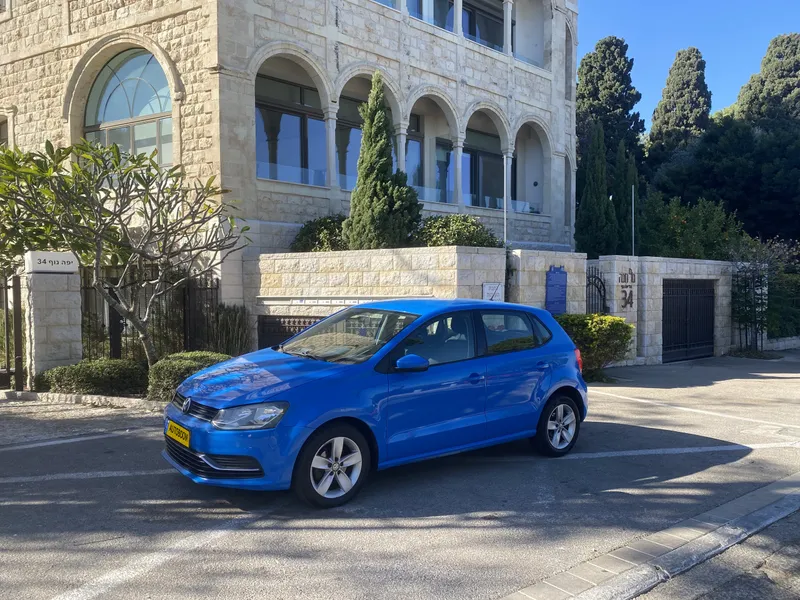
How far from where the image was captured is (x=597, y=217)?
21.4 m

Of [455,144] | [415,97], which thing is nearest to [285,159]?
[415,97]

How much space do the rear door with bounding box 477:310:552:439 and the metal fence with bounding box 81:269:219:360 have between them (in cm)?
847

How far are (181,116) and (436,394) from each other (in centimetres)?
1174

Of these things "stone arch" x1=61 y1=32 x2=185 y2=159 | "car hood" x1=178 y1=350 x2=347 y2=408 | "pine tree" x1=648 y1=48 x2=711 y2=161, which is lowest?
"car hood" x1=178 y1=350 x2=347 y2=408

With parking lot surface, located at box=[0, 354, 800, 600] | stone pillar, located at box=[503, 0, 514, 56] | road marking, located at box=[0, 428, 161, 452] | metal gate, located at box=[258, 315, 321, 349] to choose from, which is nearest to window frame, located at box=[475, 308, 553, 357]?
parking lot surface, located at box=[0, 354, 800, 600]

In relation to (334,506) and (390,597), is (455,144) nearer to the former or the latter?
(334,506)

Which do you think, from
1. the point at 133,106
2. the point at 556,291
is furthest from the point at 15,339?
the point at 556,291

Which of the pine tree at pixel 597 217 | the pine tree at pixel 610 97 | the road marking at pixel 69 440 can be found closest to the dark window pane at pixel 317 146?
the pine tree at pixel 597 217

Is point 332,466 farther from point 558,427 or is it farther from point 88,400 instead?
point 88,400

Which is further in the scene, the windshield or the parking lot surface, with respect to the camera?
the windshield

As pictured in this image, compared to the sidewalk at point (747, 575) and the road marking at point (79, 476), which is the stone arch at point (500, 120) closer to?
the road marking at point (79, 476)

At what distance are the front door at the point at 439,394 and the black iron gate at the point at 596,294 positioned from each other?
8225 mm

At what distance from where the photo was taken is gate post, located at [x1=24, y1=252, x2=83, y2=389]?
34.5 feet

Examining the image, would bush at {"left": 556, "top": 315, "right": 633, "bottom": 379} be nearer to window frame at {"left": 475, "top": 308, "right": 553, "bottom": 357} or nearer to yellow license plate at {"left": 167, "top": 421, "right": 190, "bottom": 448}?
window frame at {"left": 475, "top": 308, "right": 553, "bottom": 357}
